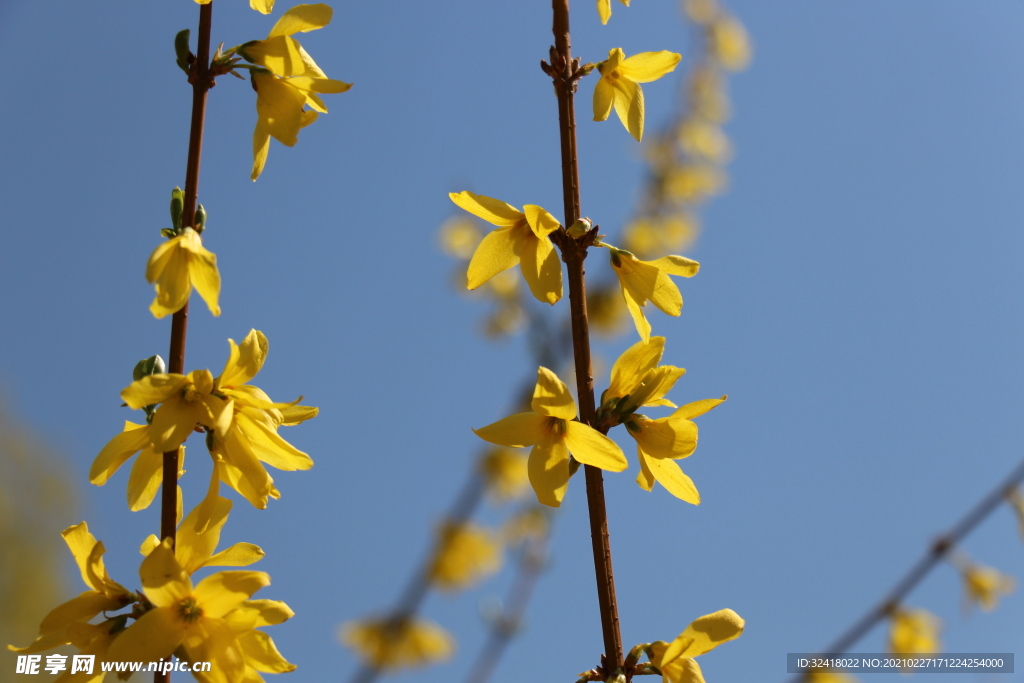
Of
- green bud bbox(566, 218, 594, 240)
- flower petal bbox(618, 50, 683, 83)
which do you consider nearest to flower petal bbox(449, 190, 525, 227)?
green bud bbox(566, 218, 594, 240)

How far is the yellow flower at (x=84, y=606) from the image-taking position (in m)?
1.00

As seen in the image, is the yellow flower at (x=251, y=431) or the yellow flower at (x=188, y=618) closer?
the yellow flower at (x=188, y=618)

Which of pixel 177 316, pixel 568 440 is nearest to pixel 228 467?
pixel 177 316

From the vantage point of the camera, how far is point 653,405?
1.18 m

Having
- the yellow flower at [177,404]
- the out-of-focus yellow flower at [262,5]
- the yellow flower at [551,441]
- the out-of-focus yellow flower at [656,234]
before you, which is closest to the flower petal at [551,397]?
the yellow flower at [551,441]

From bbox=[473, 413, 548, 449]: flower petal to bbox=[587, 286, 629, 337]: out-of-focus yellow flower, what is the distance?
11.9 feet

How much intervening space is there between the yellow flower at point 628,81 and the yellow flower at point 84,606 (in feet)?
3.62

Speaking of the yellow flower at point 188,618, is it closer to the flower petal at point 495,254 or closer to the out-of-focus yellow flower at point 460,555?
the flower petal at point 495,254

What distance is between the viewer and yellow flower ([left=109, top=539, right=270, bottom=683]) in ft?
2.96

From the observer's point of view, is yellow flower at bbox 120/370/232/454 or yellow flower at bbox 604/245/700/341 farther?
yellow flower at bbox 604/245/700/341

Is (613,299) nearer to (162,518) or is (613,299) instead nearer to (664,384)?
(664,384)

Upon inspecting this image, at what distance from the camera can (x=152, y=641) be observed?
36.6 inches

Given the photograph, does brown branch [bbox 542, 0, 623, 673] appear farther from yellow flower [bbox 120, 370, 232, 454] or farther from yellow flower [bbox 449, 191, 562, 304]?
yellow flower [bbox 120, 370, 232, 454]

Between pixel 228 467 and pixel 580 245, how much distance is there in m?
0.65
